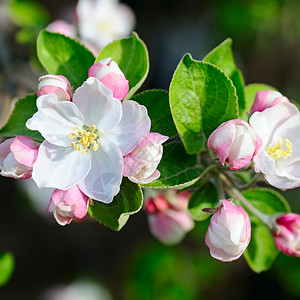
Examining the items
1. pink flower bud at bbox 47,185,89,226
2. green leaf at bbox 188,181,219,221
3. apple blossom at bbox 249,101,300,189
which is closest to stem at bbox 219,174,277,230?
green leaf at bbox 188,181,219,221

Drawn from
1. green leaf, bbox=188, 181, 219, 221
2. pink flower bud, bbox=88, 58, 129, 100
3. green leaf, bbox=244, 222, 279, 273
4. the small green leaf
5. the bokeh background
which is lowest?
the bokeh background

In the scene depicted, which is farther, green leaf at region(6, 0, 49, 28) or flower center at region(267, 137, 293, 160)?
green leaf at region(6, 0, 49, 28)

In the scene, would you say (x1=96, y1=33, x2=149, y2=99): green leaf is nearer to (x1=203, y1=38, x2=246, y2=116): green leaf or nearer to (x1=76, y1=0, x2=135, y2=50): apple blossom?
(x1=203, y1=38, x2=246, y2=116): green leaf

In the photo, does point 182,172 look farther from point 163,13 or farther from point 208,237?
point 163,13

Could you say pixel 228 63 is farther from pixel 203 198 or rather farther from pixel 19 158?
pixel 19 158

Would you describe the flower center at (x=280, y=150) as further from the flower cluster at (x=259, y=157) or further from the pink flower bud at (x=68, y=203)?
the pink flower bud at (x=68, y=203)
